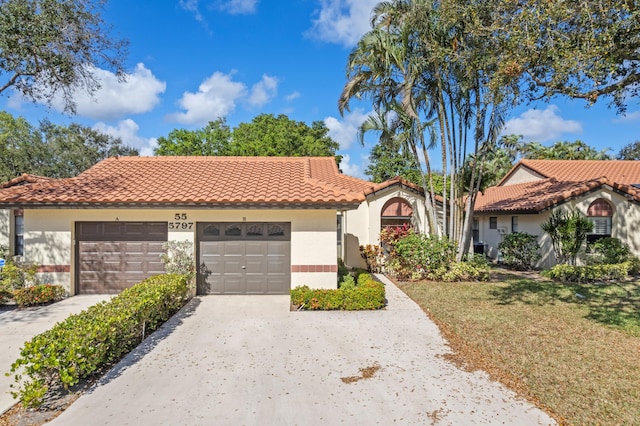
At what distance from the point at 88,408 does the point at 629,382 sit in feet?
26.5

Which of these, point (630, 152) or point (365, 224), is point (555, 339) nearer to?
point (365, 224)

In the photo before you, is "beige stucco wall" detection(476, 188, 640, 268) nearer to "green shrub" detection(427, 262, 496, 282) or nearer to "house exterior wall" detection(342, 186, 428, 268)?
"green shrub" detection(427, 262, 496, 282)

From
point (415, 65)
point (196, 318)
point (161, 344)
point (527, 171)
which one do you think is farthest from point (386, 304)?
point (527, 171)

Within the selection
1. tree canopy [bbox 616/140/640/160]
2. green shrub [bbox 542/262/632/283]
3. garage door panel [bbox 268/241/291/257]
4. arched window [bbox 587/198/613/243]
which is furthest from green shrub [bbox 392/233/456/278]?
tree canopy [bbox 616/140/640/160]

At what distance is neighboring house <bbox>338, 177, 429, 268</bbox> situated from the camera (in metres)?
16.3

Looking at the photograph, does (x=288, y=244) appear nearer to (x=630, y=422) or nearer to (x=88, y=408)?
(x=88, y=408)

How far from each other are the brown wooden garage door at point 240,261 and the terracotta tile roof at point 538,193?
1276 cm

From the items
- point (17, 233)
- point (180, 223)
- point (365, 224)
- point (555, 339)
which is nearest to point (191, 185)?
point (180, 223)

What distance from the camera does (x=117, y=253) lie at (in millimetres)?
11188

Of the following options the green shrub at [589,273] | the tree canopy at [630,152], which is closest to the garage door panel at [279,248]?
the green shrub at [589,273]

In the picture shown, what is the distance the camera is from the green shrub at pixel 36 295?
9.81m

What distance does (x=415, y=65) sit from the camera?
13188 millimetres

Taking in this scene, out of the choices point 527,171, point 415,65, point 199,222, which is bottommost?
point 199,222

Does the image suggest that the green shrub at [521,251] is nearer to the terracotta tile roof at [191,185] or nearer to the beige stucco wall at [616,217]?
the beige stucco wall at [616,217]
